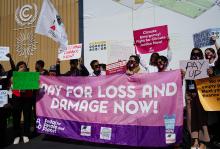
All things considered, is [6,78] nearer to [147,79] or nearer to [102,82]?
[102,82]

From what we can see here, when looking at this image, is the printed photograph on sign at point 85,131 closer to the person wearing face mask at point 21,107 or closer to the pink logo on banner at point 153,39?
the person wearing face mask at point 21,107

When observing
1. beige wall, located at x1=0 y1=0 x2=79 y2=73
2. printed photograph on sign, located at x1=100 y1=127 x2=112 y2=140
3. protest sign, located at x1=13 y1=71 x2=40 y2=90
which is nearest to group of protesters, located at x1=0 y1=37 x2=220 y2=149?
protest sign, located at x1=13 y1=71 x2=40 y2=90

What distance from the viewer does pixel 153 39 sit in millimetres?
7738

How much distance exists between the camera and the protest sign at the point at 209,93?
6449mm

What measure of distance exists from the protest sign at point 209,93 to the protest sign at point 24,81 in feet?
11.3

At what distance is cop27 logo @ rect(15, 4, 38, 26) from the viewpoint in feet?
41.3

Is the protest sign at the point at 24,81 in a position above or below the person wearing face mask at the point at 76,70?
below

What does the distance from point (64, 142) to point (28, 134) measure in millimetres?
985

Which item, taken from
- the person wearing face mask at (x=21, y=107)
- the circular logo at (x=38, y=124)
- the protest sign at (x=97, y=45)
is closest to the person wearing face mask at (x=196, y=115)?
the circular logo at (x=38, y=124)

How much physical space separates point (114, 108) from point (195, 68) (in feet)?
5.55

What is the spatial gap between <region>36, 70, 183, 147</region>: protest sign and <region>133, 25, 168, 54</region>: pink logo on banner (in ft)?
4.19

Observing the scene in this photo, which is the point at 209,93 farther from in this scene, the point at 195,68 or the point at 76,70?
the point at 76,70

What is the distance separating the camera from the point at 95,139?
713 cm

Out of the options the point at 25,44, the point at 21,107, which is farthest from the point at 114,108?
the point at 25,44
